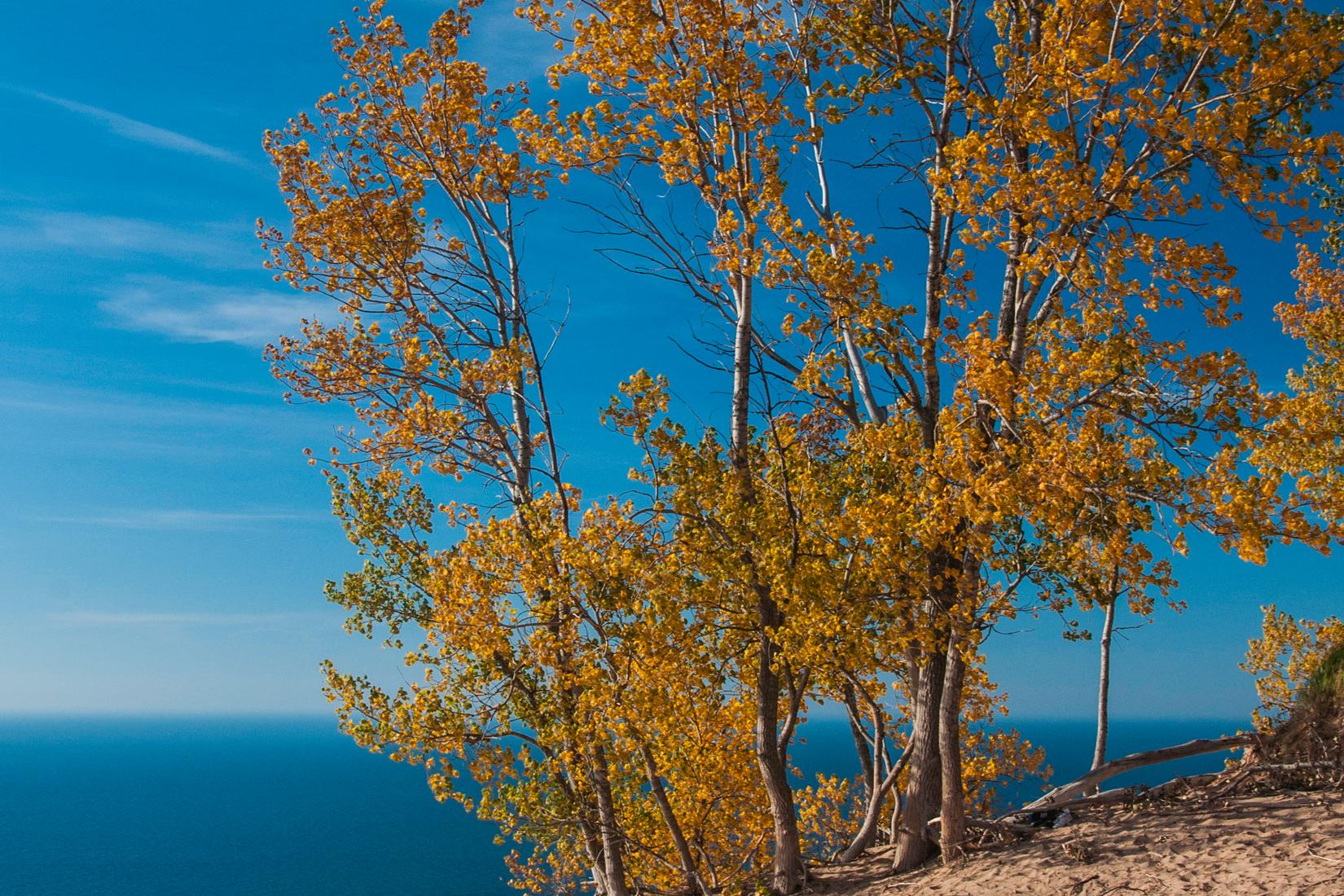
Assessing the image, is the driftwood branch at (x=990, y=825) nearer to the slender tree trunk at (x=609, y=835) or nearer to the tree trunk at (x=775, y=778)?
the tree trunk at (x=775, y=778)

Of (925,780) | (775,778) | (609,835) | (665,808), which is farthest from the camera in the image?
(609,835)

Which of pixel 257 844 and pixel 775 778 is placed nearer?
pixel 775 778

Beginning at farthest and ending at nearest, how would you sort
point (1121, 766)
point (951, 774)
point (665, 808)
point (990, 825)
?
point (665, 808) → point (1121, 766) → point (990, 825) → point (951, 774)

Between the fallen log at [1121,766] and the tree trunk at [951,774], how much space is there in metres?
0.77

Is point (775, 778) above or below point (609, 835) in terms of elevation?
above

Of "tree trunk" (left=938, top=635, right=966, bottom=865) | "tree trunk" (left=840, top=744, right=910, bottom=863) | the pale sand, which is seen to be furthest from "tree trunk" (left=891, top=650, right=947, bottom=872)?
"tree trunk" (left=840, top=744, right=910, bottom=863)

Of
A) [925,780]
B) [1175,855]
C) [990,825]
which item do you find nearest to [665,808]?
[925,780]

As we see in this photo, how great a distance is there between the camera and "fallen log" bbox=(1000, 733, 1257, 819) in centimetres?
1313

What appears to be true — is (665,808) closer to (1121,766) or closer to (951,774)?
(951,774)

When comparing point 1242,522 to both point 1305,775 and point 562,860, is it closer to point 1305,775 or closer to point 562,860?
point 1305,775

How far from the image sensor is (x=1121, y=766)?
1335 centimetres

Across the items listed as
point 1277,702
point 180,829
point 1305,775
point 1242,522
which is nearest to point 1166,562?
point 1242,522

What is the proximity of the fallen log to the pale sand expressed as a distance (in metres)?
0.43

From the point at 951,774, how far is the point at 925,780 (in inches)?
28.8
